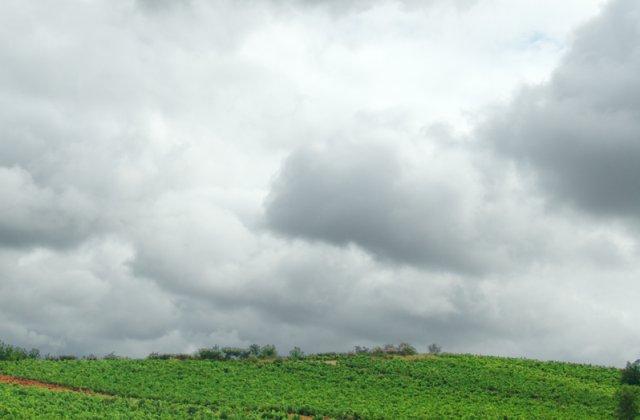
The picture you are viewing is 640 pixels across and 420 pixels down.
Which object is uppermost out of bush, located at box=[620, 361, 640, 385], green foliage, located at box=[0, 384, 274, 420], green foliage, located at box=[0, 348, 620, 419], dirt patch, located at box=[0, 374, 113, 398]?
bush, located at box=[620, 361, 640, 385]

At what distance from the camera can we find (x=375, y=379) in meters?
82.7

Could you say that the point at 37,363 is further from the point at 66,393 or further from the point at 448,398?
the point at 448,398

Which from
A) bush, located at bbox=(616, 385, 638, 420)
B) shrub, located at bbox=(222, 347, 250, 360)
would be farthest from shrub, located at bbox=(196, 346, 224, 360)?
bush, located at bbox=(616, 385, 638, 420)

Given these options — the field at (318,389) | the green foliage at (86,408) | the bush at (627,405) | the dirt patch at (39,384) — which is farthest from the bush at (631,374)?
the dirt patch at (39,384)

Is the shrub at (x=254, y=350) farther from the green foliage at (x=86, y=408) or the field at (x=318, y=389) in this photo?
the green foliage at (x=86, y=408)

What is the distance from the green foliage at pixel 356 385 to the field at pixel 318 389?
0.11 meters

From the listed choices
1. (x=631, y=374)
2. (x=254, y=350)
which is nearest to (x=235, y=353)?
(x=254, y=350)

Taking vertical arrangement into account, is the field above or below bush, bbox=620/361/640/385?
below

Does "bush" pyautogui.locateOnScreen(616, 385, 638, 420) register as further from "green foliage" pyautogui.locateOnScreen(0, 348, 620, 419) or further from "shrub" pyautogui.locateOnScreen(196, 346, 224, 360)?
"shrub" pyautogui.locateOnScreen(196, 346, 224, 360)

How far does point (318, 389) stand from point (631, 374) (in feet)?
139

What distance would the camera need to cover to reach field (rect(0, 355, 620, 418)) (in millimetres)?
58500

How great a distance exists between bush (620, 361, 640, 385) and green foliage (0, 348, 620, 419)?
Result: 172 centimetres

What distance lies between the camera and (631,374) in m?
91.4

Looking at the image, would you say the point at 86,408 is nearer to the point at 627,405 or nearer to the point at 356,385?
the point at 356,385
